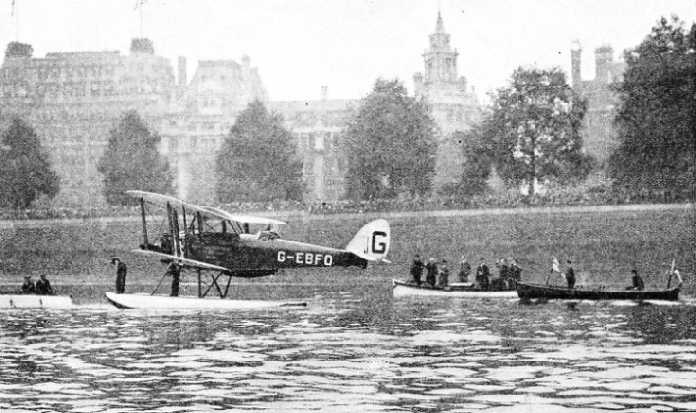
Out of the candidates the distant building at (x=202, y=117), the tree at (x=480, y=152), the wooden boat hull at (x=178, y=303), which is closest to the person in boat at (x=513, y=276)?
the wooden boat hull at (x=178, y=303)

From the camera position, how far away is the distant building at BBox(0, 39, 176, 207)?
542 feet

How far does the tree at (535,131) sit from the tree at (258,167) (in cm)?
2200

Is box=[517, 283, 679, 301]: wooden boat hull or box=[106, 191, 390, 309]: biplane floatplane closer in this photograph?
box=[106, 191, 390, 309]: biplane floatplane

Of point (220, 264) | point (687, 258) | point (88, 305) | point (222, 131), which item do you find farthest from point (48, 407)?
point (222, 131)

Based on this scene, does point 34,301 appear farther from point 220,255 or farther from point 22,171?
point 22,171

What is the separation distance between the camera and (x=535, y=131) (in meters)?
101

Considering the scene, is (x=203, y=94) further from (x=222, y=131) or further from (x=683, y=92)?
(x=683, y=92)

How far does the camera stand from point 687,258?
7894 cm

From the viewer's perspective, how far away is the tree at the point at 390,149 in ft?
352

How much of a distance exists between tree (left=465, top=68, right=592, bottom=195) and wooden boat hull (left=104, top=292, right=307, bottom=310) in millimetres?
52691

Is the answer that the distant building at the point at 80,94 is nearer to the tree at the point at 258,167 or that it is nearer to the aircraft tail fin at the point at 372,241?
the tree at the point at 258,167

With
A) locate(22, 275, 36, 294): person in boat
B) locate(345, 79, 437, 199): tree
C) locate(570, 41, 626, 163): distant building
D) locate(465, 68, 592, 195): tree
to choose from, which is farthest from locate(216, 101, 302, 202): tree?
locate(22, 275, 36, 294): person in boat

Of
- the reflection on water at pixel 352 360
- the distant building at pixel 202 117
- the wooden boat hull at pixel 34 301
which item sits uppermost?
the distant building at pixel 202 117

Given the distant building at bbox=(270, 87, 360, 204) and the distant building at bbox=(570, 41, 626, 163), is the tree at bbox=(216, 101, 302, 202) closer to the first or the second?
the distant building at bbox=(270, 87, 360, 204)
